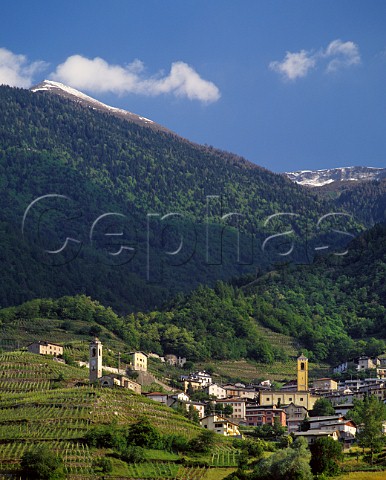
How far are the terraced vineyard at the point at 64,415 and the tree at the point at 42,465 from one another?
2.89 ft

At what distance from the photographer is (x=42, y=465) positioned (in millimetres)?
82062

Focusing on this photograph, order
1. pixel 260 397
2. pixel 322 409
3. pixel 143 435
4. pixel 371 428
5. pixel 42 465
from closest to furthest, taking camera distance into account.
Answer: pixel 42 465 < pixel 143 435 < pixel 371 428 < pixel 322 409 < pixel 260 397

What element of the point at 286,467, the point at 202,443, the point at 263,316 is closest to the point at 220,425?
the point at 202,443

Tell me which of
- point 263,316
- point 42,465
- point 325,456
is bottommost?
point 42,465

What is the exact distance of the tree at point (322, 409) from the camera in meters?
118

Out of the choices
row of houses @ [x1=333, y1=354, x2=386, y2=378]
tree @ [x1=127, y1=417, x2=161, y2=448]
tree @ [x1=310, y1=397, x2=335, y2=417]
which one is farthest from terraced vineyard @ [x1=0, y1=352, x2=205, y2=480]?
row of houses @ [x1=333, y1=354, x2=386, y2=378]

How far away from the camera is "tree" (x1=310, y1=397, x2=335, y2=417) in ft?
389

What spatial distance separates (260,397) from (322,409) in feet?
36.0

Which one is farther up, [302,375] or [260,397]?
[302,375]

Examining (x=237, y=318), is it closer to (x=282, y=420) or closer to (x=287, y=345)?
(x=287, y=345)

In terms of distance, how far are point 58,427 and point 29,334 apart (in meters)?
57.1

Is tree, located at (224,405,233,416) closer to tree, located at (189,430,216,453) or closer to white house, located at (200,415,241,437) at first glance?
white house, located at (200,415,241,437)

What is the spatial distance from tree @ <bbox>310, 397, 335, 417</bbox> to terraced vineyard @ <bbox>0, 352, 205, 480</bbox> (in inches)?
688

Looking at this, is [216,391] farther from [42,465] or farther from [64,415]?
[42,465]
